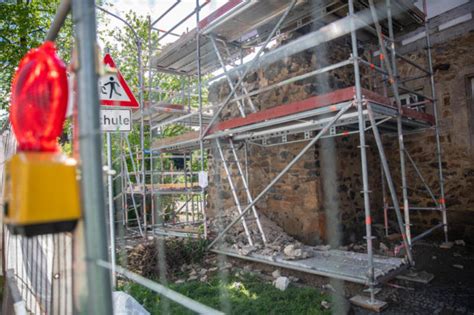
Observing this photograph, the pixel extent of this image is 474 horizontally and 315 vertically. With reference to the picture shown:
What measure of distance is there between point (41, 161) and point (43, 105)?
22 cm

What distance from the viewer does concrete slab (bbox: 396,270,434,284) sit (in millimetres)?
4219

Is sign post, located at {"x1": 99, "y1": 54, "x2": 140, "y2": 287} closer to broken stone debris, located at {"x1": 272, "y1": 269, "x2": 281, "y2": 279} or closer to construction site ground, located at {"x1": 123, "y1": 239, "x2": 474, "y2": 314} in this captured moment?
construction site ground, located at {"x1": 123, "y1": 239, "x2": 474, "y2": 314}

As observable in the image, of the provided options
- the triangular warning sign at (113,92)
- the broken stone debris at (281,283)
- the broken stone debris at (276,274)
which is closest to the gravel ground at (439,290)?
the broken stone debris at (281,283)

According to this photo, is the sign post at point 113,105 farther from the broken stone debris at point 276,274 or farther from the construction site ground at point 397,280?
the broken stone debris at point 276,274

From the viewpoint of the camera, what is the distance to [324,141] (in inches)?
245

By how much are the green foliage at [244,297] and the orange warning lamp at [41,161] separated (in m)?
3.12

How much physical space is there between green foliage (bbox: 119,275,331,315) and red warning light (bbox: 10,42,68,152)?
3.12 meters

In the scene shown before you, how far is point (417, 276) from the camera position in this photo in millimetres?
4316

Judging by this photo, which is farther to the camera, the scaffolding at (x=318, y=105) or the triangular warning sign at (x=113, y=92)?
the scaffolding at (x=318, y=105)

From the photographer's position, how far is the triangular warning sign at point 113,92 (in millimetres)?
3891

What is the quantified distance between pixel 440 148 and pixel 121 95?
566 cm

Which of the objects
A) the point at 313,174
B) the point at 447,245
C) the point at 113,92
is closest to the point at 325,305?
the point at 313,174

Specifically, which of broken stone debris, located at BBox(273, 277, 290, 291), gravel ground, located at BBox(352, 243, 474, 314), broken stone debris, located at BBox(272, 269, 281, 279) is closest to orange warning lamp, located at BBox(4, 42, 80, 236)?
gravel ground, located at BBox(352, 243, 474, 314)

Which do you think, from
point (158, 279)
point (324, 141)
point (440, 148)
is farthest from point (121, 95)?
point (440, 148)
